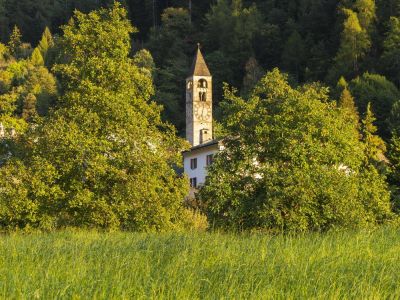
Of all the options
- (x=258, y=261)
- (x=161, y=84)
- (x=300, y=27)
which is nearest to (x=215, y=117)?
(x=161, y=84)

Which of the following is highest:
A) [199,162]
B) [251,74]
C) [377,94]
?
[251,74]

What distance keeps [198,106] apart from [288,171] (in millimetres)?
53052

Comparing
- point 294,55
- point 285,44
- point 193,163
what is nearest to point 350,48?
point 294,55

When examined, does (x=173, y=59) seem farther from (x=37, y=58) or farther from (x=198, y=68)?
(x=198, y=68)

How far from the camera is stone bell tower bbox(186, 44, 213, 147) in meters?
75.4

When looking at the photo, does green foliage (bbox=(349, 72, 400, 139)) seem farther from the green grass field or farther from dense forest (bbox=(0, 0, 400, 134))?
the green grass field

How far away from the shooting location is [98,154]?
81.3 feet

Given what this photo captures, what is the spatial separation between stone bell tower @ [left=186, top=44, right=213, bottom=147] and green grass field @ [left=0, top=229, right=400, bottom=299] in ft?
198

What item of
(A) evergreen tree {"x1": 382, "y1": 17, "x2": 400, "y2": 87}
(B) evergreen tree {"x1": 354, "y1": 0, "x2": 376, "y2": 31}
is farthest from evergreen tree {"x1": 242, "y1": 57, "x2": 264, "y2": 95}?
(A) evergreen tree {"x1": 382, "y1": 17, "x2": 400, "y2": 87}

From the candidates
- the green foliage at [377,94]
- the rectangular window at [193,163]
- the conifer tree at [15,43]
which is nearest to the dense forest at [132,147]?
the rectangular window at [193,163]

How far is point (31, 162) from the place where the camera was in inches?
994

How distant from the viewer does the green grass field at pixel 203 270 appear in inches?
360

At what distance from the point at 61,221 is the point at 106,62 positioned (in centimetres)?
556

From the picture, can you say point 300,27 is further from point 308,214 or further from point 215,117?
point 308,214
